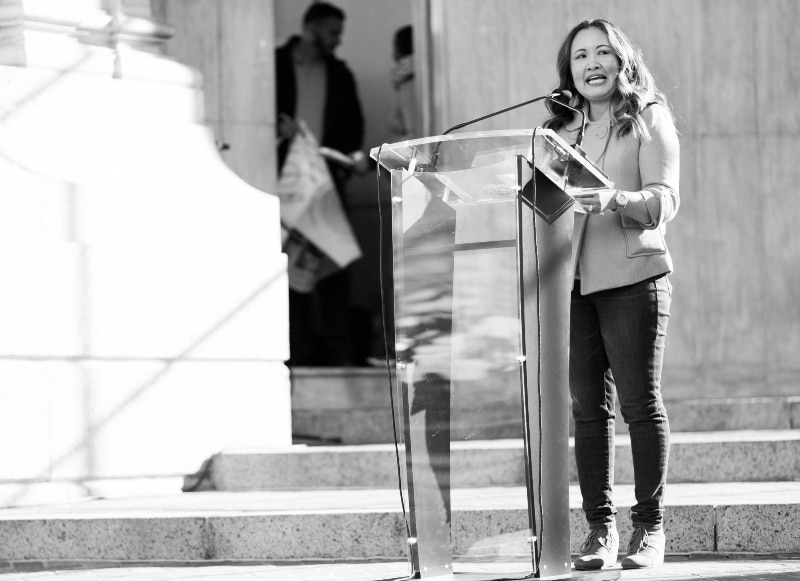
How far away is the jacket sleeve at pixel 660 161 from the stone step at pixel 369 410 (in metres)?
2.97

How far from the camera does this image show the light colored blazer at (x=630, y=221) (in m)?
4.38

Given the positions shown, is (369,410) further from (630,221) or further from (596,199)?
(596,199)

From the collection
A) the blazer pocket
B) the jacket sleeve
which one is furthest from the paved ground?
the jacket sleeve

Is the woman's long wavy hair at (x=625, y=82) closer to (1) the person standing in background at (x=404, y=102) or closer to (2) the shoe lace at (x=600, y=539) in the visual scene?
(2) the shoe lace at (x=600, y=539)

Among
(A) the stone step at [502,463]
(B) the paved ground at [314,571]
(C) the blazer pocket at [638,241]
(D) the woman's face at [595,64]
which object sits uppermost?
Result: (D) the woman's face at [595,64]

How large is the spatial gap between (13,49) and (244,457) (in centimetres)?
219

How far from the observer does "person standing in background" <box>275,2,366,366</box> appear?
9359mm

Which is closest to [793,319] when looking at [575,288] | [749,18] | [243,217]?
[749,18]

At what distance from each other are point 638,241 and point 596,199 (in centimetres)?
42

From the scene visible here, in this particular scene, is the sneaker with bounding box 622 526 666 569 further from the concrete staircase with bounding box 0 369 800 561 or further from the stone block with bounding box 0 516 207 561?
the stone block with bounding box 0 516 207 561

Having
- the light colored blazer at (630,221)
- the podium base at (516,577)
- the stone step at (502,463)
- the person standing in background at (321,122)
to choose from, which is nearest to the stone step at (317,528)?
the stone step at (502,463)

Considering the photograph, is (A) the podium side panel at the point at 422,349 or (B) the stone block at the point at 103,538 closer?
(A) the podium side panel at the point at 422,349

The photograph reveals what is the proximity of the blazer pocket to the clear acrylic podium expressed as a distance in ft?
1.34

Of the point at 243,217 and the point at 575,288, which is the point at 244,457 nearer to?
the point at 243,217
